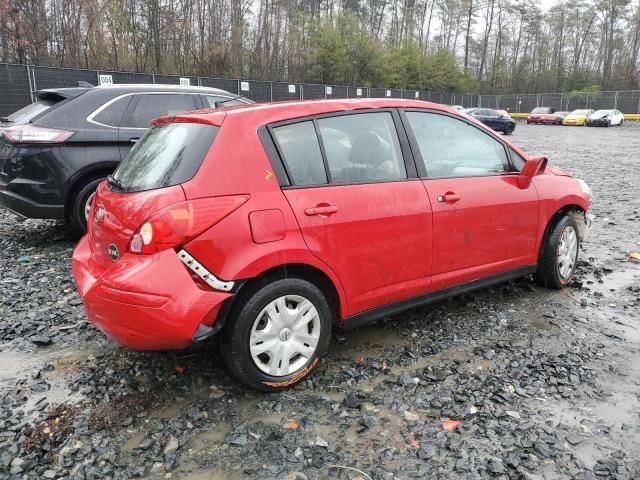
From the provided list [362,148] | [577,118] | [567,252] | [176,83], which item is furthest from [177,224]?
[577,118]

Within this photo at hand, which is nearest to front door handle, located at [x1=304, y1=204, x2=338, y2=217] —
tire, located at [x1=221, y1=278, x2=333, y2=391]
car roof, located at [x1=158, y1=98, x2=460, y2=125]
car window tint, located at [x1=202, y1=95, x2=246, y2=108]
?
tire, located at [x1=221, y1=278, x2=333, y2=391]

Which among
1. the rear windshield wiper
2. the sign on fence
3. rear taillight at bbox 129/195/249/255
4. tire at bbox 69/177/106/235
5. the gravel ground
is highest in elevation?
the sign on fence

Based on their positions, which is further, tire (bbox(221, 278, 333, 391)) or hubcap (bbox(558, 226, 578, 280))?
hubcap (bbox(558, 226, 578, 280))

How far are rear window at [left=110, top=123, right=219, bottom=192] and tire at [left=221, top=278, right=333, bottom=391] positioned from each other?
0.79 metres

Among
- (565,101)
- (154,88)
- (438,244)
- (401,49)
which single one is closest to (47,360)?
(438,244)

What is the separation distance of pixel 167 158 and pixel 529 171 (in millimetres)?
2828

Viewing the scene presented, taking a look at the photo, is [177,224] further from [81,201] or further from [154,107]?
[154,107]

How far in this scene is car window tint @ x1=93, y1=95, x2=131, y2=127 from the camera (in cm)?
575

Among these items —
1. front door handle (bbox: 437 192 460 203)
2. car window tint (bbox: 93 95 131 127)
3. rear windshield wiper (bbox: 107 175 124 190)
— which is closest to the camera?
rear windshield wiper (bbox: 107 175 124 190)

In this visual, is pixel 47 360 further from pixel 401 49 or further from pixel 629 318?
pixel 401 49

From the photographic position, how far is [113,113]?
5852 mm

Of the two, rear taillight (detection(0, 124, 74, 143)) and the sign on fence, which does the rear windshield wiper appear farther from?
the sign on fence

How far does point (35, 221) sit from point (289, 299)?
18.8 ft

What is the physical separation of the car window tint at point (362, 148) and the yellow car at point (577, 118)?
4171 centimetres
